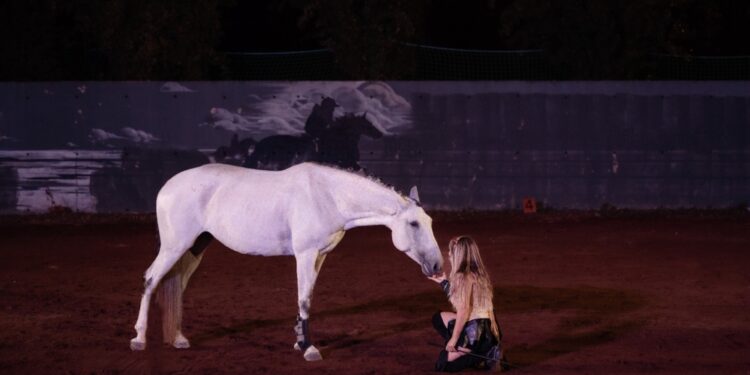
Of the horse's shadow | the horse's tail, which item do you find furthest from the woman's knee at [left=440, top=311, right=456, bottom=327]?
the horse's tail

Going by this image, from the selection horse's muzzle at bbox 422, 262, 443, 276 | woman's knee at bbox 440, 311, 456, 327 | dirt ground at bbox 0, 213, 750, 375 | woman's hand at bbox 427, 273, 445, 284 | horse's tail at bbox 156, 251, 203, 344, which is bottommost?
dirt ground at bbox 0, 213, 750, 375

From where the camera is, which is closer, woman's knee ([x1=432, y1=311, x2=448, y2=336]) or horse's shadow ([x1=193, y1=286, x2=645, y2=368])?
woman's knee ([x1=432, y1=311, x2=448, y2=336])

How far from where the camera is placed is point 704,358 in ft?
27.4

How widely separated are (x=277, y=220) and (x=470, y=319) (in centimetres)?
205

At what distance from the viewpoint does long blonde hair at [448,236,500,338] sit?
25.4ft

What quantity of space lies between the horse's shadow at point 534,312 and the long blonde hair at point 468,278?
750 millimetres

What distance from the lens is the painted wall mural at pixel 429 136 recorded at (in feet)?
68.7

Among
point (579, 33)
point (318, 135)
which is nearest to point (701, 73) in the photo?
point (579, 33)

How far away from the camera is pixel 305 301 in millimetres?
8539

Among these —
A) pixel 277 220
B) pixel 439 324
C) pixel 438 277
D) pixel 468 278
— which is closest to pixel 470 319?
pixel 468 278

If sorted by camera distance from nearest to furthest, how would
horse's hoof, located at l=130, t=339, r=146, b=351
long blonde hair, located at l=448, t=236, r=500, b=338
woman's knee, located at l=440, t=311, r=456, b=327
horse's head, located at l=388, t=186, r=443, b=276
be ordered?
long blonde hair, located at l=448, t=236, r=500, b=338, woman's knee, located at l=440, t=311, r=456, b=327, horse's head, located at l=388, t=186, r=443, b=276, horse's hoof, located at l=130, t=339, r=146, b=351

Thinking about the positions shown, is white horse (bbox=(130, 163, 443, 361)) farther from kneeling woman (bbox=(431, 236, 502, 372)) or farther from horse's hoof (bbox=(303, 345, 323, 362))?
kneeling woman (bbox=(431, 236, 502, 372))

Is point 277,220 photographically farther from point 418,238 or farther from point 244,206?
point 418,238

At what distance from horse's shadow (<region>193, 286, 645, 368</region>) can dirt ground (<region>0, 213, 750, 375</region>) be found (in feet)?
Answer: 0.07
